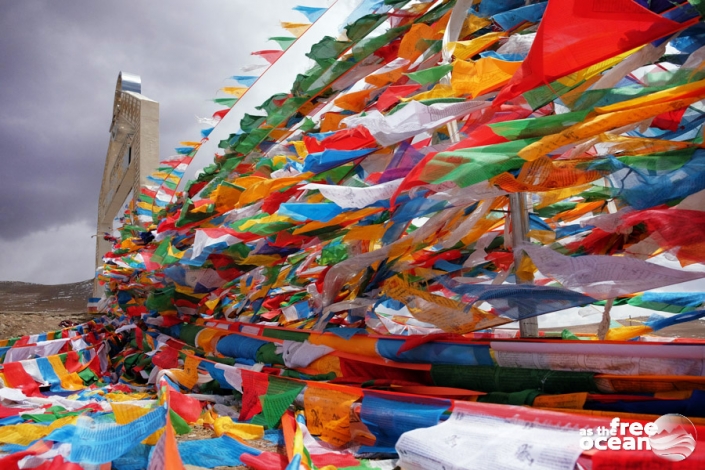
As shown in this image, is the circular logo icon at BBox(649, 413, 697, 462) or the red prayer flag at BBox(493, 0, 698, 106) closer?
the circular logo icon at BBox(649, 413, 697, 462)

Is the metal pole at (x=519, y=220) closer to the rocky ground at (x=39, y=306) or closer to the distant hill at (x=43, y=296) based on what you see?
the rocky ground at (x=39, y=306)

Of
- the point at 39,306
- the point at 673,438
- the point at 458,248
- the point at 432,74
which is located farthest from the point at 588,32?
the point at 39,306

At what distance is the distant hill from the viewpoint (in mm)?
21239

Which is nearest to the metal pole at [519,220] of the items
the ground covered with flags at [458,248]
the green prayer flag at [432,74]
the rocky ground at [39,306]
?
the ground covered with flags at [458,248]

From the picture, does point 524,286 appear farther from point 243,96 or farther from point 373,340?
point 243,96

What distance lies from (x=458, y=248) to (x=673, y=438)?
6.96 feet

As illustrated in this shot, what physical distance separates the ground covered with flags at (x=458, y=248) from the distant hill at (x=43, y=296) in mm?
19747

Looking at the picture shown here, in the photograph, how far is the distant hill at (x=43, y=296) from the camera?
836 inches

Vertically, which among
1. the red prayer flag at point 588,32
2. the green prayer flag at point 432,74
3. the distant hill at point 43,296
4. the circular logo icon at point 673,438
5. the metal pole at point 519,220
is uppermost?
the green prayer flag at point 432,74

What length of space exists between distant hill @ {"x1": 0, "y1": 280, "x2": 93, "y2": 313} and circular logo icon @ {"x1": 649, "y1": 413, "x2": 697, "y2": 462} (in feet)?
71.2

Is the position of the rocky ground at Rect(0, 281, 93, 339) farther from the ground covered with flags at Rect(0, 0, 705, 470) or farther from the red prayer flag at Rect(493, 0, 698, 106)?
the red prayer flag at Rect(493, 0, 698, 106)

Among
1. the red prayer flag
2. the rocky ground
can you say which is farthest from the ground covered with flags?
the rocky ground

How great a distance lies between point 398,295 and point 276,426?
91 cm

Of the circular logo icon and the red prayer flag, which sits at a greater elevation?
the red prayer flag
